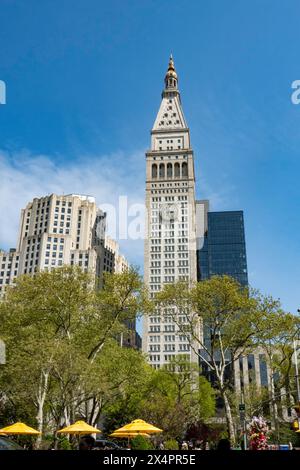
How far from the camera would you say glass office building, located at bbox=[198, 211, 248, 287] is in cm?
15625

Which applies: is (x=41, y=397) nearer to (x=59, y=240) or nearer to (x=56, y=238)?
(x=59, y=240)

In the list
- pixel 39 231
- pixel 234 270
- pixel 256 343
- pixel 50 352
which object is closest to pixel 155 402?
pixel 256 343

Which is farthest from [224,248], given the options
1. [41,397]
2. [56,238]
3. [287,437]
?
[41,397]

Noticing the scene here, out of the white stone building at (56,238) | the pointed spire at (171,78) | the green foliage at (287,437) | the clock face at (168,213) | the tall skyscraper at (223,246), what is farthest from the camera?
the tall skyscraper at (223,246)

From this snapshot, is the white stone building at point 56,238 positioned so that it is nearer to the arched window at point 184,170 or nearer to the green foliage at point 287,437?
the arched window at point 184,170

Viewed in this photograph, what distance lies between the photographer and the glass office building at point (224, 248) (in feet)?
513

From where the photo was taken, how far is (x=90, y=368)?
3111 cm

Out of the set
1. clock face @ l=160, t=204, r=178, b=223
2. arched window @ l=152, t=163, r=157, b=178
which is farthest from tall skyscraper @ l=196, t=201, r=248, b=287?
arched window @ l=152, t=163, r=157, b=178

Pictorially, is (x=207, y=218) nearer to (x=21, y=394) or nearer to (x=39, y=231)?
(x=39, y=231)

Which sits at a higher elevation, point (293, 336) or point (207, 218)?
point (207, 218)

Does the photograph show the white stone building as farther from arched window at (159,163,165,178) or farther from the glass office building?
the glass office building

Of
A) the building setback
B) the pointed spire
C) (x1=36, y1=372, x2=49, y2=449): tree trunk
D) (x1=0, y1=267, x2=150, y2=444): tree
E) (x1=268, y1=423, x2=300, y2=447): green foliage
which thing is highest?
the pointed spire

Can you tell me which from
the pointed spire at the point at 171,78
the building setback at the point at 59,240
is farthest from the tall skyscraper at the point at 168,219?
the building setback at the point at 59,240
